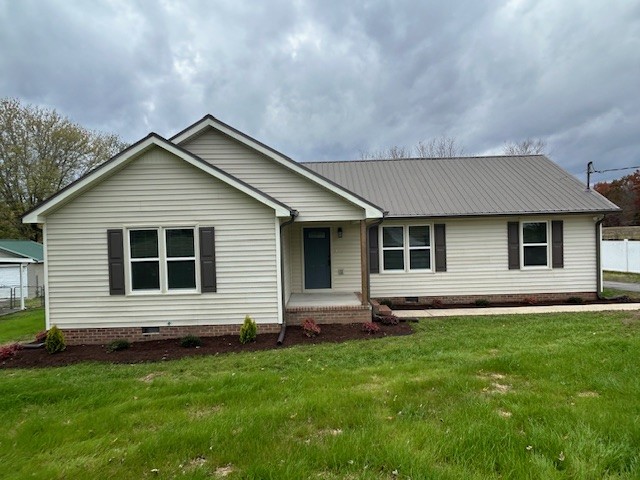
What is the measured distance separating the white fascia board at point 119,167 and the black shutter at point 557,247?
358 inches

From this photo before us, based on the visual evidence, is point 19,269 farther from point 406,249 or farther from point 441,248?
point 441,248

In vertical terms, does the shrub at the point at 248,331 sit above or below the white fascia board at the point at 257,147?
below

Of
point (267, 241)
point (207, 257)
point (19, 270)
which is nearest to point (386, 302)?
point (267, 241)

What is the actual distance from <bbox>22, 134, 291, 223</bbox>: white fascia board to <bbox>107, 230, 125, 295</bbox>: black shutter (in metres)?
1.11

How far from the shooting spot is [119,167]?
840 centimetres

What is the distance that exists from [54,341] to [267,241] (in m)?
4.76

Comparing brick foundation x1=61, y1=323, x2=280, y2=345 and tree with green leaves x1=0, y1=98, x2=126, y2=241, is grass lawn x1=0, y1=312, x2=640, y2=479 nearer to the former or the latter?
brick foundation x1=61, y1=323, x2=280, y2=345

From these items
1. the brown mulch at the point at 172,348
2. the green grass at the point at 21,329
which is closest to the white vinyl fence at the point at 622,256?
the brown mulch at the point at 172,348

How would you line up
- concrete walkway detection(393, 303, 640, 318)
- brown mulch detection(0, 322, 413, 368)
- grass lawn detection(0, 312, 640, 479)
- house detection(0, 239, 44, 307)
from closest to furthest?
1. grass lawn detection(0, 312, 640, 479)
2. brown mulch detection(0, 322, 413, 368)
3. concrete walkway detection(393, 303, 640, 318)
4. house detection(0, 239, 44, 307)

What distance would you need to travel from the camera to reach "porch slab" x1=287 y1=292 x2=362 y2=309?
9.72m

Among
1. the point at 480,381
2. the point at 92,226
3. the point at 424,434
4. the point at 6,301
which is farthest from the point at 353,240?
the point at 6,301

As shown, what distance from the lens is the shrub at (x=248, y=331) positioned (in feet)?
26.7

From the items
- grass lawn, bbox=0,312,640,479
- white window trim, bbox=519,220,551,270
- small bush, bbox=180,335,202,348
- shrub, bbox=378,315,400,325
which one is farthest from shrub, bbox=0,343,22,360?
white window trim, bbox=519,220,551,270

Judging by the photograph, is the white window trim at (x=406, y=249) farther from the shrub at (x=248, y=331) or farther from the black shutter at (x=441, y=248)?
the shrub at (x=248, y=331)
